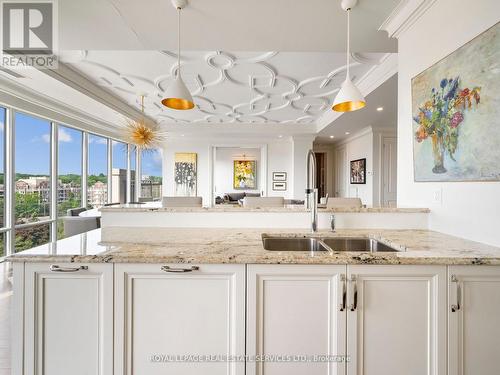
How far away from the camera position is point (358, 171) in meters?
6.35

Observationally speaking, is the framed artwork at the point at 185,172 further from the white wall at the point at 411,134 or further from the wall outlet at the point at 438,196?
the wall outlet at the point at 438,196

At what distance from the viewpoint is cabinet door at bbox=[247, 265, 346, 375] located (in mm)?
1143

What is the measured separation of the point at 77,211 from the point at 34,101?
186 centimetres

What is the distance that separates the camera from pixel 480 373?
112 cm

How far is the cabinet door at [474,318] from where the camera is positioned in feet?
3.64

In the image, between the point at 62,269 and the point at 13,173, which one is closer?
the point at 62,269

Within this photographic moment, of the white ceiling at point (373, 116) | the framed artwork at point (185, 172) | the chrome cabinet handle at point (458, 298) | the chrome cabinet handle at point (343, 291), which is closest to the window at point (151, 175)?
the framed artwork at point (185, 172)

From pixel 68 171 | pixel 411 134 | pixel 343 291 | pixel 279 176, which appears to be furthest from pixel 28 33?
pixel 279 176

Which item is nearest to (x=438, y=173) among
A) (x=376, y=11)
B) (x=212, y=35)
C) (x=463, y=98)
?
(x=463, y=98)

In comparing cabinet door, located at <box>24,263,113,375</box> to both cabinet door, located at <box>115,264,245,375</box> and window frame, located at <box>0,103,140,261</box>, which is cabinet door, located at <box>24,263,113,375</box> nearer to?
cabinet door, located at <box>115,264,245,375</box>

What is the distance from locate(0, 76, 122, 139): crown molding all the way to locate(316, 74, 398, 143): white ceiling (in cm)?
510

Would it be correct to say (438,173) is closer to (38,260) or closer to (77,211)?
(38,260)

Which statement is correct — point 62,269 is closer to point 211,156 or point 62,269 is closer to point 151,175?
point 211,156

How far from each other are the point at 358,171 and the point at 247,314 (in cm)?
600
